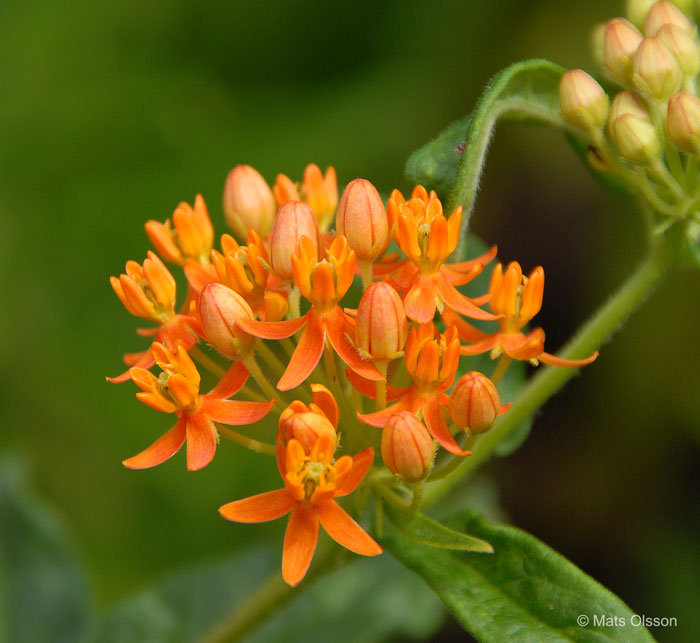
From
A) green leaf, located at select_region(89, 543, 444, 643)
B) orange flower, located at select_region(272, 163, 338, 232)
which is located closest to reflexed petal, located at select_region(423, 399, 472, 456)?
orange flower, located at select_region(272, 163, 338, 232)

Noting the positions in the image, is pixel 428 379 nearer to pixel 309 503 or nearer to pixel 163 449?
pixel 309 503

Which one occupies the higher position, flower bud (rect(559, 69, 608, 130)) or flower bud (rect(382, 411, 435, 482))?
flower bud (rect(559, 69, 608, 130))

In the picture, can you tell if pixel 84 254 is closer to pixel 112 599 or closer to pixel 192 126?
pixel 192 126

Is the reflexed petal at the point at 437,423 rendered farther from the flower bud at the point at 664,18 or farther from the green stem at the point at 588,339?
the flower bud at the point at 664,18

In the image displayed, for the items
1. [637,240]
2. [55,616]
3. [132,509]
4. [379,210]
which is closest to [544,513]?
[637,240]

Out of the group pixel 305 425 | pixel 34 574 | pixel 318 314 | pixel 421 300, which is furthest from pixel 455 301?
pixel 34 574

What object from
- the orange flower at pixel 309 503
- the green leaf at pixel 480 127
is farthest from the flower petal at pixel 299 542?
the green leaf at pixel 480 127

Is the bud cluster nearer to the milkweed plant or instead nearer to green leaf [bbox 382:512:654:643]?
the milkweed plant
